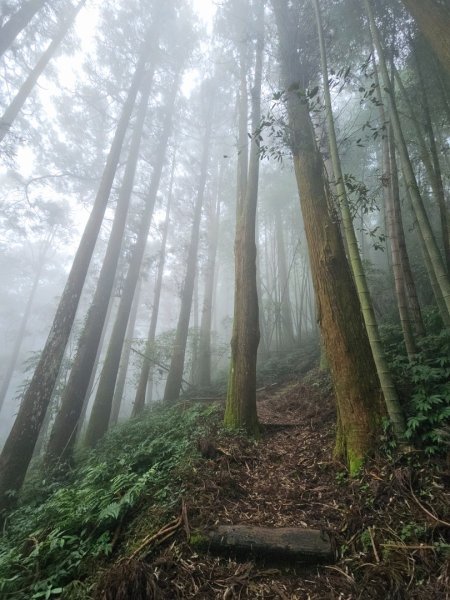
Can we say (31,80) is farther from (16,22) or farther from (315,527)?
(315,527)

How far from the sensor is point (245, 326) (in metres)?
5.16

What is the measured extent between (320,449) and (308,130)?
4623 millimetres

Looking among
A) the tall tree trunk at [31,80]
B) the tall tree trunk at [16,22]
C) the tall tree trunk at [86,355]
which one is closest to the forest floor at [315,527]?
the tall tree trunk at [86,355]

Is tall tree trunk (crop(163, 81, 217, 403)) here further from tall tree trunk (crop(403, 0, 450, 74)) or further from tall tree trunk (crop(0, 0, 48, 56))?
tall tree trunk (crop(403, 0, 450, 74))

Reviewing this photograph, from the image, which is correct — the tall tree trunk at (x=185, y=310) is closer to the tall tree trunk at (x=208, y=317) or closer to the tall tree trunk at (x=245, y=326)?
the tall tree trunk at (x=208, y=317)

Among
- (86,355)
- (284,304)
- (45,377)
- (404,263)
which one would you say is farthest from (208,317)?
(404,263)

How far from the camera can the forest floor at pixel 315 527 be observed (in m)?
2.02

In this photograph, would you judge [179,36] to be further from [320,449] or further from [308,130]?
[320,449]

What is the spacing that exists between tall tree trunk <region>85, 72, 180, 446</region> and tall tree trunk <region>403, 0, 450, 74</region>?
30.2 feet

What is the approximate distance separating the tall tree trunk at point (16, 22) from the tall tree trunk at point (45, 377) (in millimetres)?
3137

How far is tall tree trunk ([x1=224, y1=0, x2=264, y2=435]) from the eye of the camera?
4742 millimetres

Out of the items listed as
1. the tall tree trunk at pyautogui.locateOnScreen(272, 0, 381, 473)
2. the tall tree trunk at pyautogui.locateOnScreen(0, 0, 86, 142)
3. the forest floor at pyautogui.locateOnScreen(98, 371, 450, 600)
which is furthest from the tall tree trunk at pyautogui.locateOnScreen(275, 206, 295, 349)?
the tall tree trunk at pyautogui.locateOnScreen(0, 0, 86, 142)

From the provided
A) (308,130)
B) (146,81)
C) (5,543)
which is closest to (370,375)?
(308,130)

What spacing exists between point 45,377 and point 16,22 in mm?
8922
